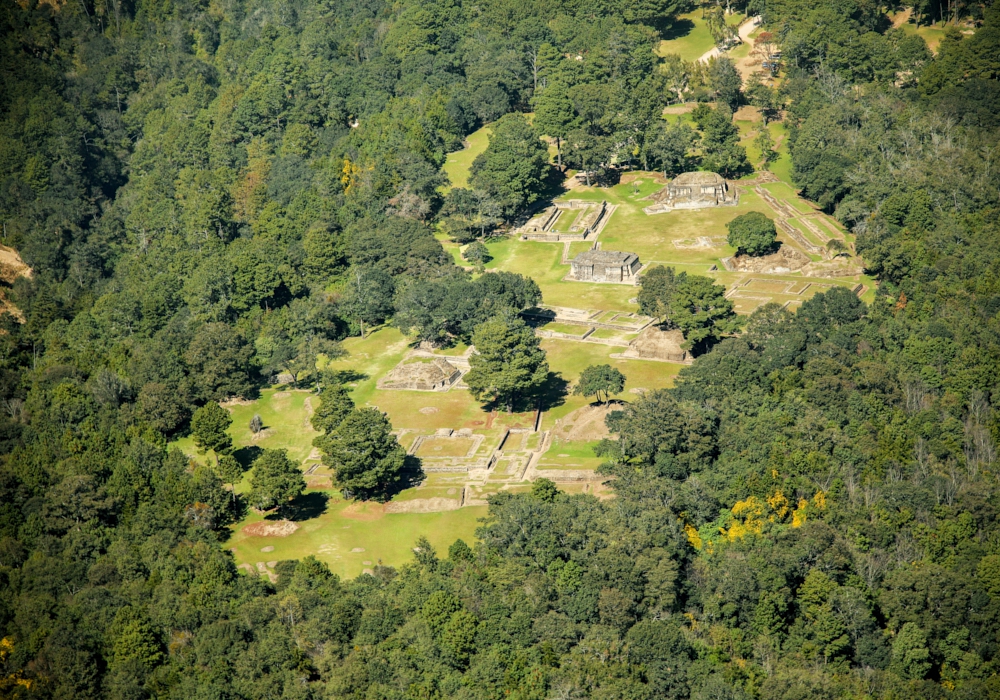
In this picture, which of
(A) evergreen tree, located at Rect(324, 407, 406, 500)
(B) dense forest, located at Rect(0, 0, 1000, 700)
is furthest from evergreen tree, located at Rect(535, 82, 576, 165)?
(A) evergreen tree, located at Rect(324, 407, 406, 500)

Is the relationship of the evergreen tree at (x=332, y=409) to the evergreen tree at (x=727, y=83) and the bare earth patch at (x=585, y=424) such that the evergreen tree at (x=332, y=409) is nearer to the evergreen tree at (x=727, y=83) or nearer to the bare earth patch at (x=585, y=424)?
the bare earth patch at (x=585, y=424)

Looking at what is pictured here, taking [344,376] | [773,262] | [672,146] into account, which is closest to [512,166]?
[672,146]

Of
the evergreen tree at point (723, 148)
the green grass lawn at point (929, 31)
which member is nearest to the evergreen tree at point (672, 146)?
the evergreen tree at point (723, 148)

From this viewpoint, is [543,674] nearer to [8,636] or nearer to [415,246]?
[8,636]

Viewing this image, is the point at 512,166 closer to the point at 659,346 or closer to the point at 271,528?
the point at 659,346

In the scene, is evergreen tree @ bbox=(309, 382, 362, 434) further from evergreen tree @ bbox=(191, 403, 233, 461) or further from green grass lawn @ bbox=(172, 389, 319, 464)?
evergreen tree @ bbox=(191, 403, 233, 461)

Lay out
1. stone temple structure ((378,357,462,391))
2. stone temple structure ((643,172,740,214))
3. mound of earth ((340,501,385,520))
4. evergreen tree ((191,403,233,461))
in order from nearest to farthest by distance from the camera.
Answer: mound of earth ((340,501,385,520)), evergreen tree ((191,403,233,461)), stone temple structure ((378,357,462,391)), stone temple structure ((643,172,740,214))
